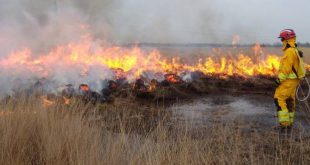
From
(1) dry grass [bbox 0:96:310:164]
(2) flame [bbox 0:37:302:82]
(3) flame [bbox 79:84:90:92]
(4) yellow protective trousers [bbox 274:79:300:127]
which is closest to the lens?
(1) dry grass [bbox 0:96:310:164]

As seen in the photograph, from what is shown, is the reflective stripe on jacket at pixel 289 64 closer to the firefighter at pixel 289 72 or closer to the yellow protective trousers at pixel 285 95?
the firefighter at pixel 289 72

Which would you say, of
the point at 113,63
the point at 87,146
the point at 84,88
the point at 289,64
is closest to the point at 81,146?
the point at 87,146

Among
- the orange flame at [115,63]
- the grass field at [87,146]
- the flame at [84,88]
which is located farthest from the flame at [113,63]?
the grass field at [87,146]

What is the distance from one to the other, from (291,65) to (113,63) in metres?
5.94

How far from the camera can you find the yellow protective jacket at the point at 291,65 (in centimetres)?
734

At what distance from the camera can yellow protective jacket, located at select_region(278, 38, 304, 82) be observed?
24.1 ft

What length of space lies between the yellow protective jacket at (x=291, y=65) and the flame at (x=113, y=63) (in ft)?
15.3

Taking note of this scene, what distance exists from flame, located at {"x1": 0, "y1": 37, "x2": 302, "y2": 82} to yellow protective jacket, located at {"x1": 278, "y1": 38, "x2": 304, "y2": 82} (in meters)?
4.68

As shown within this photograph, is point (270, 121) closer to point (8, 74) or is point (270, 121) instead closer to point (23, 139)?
point (23, 139)

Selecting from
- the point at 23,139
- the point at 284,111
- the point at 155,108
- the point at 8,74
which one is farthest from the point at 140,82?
the point at 23,139

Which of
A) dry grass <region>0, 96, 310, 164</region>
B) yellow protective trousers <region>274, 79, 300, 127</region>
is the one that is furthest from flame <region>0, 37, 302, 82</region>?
yellow protective trousers <region>274, 79, 300, 127</region>

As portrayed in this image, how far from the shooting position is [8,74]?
29.7ft

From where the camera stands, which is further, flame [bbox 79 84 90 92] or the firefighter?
flame [bbox 79 84 90 92]

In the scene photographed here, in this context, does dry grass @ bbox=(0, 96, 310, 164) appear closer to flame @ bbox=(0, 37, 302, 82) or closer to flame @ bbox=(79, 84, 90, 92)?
flame @ bbox=(79, 84, 90, 92)
